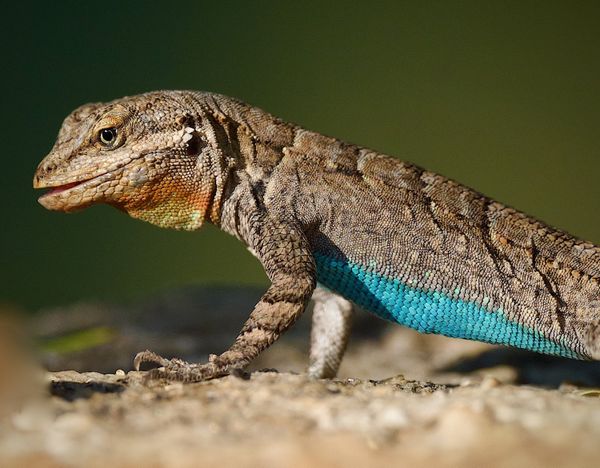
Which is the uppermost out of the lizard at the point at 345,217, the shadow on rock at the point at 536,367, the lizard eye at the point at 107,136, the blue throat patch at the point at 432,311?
the lizard eye at the point at 107,136

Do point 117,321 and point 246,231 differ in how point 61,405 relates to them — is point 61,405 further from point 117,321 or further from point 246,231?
point 117,321

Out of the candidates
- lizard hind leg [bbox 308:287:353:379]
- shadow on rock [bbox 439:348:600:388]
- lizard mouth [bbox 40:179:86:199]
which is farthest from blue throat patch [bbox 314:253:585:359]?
lizard mouth [bbox 40:179:86:199]

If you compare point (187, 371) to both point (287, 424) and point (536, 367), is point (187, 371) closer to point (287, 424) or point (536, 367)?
point (287, 424)

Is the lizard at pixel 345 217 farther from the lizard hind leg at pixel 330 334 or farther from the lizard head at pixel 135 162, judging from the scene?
the lizard hind leg at pixel 330 334

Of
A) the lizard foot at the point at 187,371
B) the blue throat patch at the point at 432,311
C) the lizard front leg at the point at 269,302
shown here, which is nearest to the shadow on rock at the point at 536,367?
the blue throat patch at the point at 432,311

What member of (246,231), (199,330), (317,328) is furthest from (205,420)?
(199,330)

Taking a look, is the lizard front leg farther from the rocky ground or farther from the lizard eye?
the lizard eye

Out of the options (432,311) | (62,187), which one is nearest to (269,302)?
(432,311)
